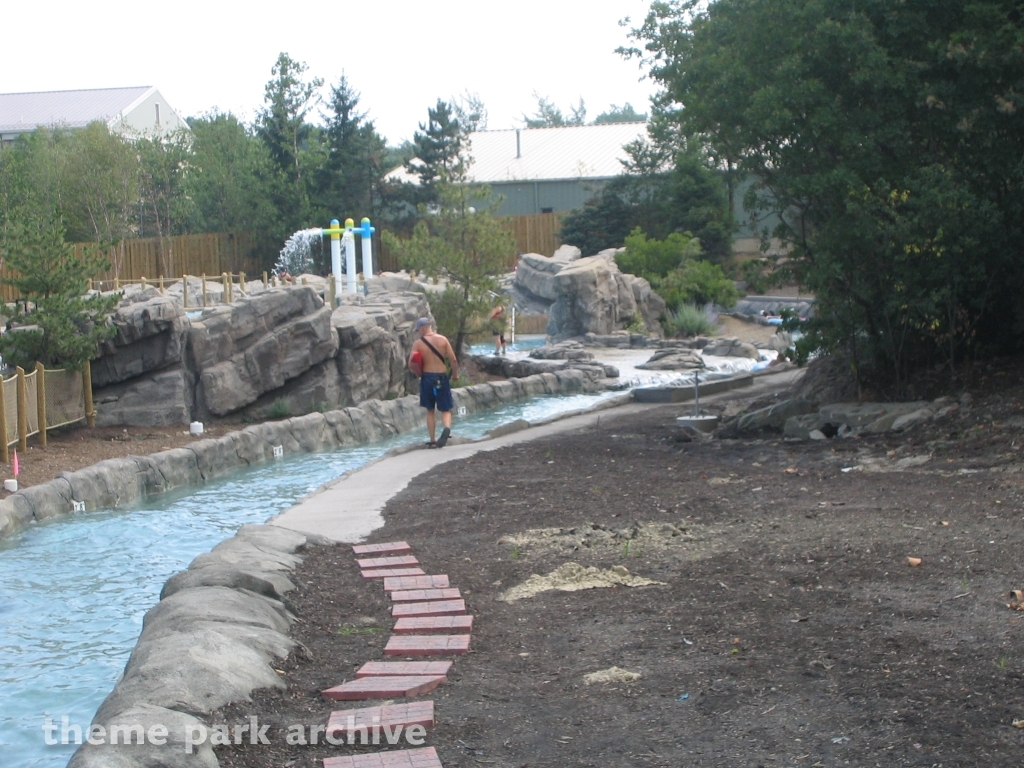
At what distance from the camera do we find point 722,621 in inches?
195

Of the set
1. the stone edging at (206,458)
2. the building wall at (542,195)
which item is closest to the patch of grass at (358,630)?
the stone edging at (206,458)

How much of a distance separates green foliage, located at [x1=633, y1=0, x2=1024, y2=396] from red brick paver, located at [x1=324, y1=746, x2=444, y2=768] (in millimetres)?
7927

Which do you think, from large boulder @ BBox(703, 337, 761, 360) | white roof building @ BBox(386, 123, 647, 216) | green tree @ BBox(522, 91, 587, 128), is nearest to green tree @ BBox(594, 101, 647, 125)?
green tree @ BBox(522, 91, 587, 128)

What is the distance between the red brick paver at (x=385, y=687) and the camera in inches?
172

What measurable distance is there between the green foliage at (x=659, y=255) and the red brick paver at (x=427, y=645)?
99.7 feet

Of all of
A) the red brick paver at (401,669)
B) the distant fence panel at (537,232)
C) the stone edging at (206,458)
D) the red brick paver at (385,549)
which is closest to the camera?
the red brick paver at (401,669)

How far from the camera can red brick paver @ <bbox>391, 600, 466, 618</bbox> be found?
5.46m

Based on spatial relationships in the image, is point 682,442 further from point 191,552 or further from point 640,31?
point 640,31

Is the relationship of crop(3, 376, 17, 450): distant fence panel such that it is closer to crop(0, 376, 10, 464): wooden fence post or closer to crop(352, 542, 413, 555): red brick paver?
crop(0, 376, 10, 464): wooden fence post

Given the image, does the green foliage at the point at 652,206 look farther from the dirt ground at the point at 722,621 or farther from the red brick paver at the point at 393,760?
the red brick paver at the point at 393,760

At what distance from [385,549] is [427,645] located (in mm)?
2150

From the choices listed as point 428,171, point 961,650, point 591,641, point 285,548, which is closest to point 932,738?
point 961,650

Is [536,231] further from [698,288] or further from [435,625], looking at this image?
[435,625]

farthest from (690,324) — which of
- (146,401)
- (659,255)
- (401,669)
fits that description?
(401,669)
